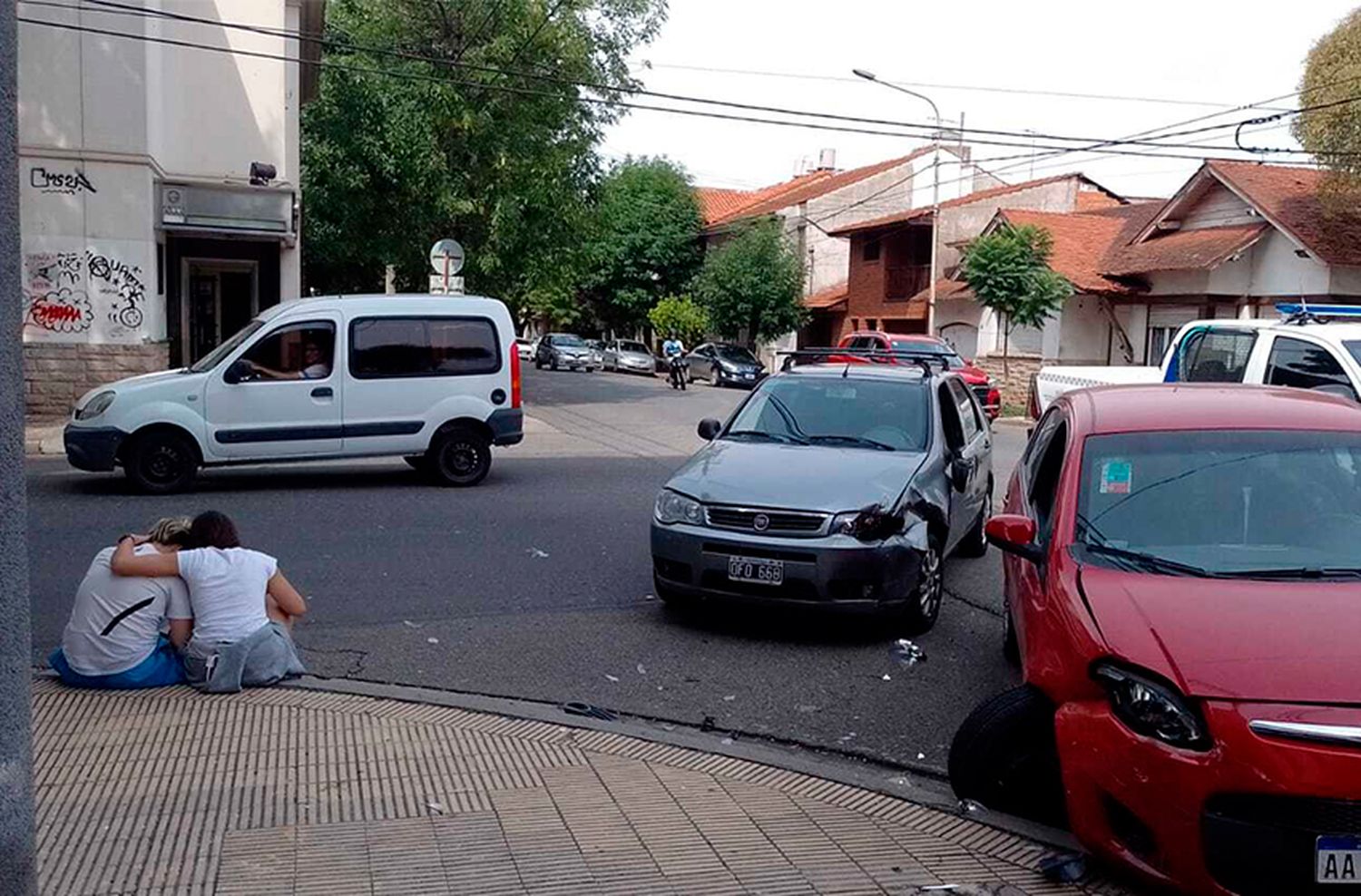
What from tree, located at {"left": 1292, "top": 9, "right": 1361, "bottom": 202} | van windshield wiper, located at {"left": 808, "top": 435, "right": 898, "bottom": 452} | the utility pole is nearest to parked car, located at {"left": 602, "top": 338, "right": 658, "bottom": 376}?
tree, located at {"left": 1292, "top": 9, "right": 1361, "bottom": 202}

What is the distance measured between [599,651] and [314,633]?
5.86 feet

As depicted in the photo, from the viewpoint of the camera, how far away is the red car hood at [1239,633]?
4070mm

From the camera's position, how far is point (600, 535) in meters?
11.4

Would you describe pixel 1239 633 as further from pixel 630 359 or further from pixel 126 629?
pixel 630 359

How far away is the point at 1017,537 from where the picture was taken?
550 centimetres

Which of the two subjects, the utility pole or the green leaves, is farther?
the green leaves

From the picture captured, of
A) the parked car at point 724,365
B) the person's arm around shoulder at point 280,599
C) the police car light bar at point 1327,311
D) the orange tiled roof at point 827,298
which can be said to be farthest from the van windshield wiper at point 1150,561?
the orange tiled roof at point 827,298

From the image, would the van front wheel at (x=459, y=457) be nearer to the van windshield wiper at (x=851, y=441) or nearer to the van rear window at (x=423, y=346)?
the van rear window at (x=423, y=346)

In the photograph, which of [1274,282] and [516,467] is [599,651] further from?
[1274,282]

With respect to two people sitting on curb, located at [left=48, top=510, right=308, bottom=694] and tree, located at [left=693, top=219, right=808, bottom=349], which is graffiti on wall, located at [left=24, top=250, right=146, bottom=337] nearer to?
two people sitting on curb, located at [left=48, top=510, right=308, bottom=694]

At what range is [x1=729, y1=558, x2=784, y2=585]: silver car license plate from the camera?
7.55 meters

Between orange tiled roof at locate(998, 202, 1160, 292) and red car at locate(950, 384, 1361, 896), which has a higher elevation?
orange tiled roof at locate(998, 202, 1160, 292)

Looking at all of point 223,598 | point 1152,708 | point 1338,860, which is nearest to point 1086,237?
point 223,598

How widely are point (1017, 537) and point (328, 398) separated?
968 centimetres
